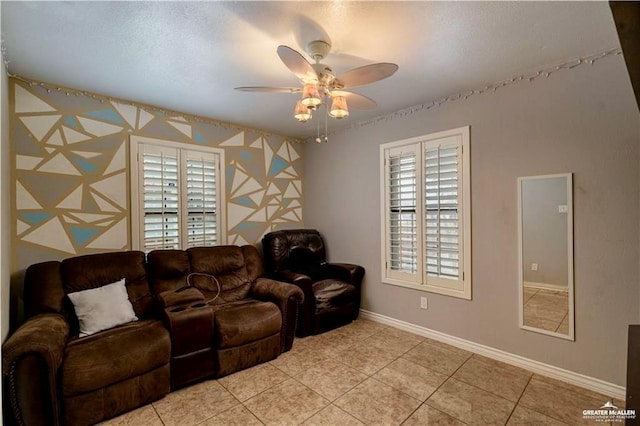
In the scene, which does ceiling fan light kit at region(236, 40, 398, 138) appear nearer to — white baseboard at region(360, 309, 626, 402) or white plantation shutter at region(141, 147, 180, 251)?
white plantation shutter at region(141, 147, 180, 251)

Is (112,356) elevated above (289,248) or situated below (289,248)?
below

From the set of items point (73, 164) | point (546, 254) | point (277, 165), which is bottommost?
point (546, 254)

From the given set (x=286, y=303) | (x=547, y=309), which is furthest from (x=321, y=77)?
(x=547, y=309)

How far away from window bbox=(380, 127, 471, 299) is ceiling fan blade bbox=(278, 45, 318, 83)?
175cm

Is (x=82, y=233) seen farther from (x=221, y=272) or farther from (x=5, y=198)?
(x=221, y=272)

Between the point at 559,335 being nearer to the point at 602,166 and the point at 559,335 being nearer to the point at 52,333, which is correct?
the point at 602,166

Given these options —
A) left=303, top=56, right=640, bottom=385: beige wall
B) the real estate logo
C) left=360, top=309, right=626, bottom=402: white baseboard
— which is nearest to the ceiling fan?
left=303, top=56, right=640, bottom=385: beige wall

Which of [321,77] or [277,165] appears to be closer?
Answer: [321,77]

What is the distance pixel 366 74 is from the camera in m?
1.88

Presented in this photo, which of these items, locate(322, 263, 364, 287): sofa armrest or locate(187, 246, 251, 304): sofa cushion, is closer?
locate(187, 246, 251, 304): sofa cushion

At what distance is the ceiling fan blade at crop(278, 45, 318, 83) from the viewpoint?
1.63 meters

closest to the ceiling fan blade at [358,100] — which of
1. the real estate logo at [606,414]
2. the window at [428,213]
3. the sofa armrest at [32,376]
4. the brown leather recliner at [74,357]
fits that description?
the window at [428,213]

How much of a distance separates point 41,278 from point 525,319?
4085mm

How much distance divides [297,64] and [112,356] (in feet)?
7.43
